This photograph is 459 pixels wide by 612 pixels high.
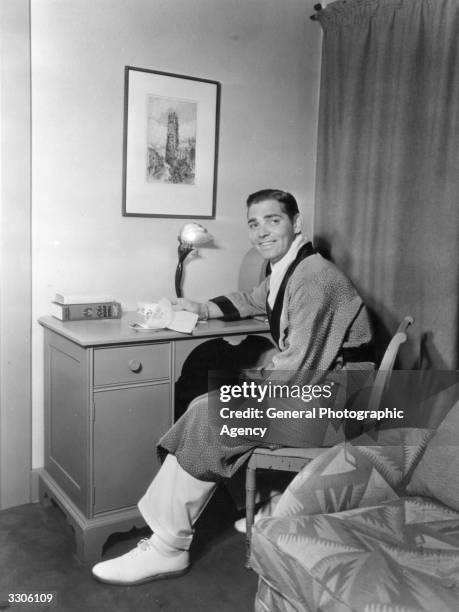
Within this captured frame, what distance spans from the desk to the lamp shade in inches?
19.4

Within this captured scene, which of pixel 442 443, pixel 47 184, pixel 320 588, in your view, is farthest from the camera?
pixel 47 184

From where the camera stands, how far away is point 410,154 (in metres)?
2.83

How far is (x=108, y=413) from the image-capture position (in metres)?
2.33

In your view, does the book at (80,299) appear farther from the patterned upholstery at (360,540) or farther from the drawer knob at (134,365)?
the patterned upholstery at (360,540)

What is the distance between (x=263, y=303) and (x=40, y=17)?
60.6 inches

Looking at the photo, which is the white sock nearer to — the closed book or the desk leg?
the desk leg

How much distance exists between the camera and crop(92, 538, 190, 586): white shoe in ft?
7.05

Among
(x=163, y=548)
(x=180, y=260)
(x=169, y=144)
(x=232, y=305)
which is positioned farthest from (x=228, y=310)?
(x=163, y=548)

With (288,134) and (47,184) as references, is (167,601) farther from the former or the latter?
(288,134)

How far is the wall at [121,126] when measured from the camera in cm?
265

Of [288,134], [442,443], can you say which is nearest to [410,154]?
[288,134]

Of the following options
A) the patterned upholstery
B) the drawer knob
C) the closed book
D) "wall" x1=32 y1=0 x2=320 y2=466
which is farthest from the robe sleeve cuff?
the patterned upholstery

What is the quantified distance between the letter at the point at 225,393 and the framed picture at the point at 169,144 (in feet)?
3.34

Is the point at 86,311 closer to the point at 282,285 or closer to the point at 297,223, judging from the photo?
the point at 282,285
